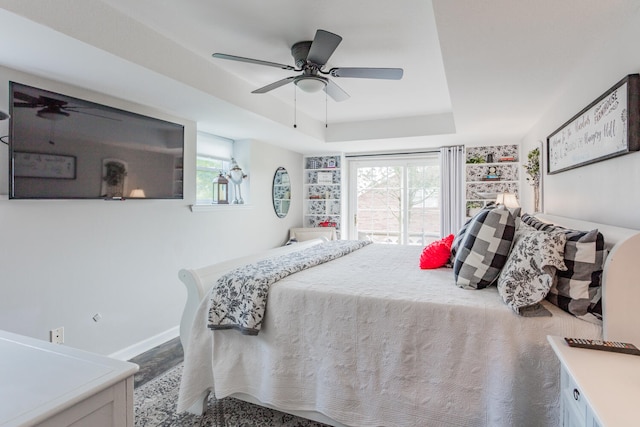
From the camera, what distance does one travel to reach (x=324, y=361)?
1.80 m

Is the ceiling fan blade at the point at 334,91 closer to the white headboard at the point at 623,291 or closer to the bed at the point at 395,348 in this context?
the bed at the point at 395,348

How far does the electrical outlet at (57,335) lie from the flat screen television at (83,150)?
0.93 metres

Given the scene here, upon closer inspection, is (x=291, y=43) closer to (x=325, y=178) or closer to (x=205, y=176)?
(x=205, y=176)

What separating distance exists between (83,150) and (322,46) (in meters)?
1.86

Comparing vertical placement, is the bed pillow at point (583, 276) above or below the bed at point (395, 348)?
above

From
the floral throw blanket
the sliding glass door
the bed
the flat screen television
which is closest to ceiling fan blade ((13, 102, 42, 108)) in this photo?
the flat screen television

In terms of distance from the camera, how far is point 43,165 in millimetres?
2248

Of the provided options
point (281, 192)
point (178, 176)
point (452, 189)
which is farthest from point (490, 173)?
point (178, 176)

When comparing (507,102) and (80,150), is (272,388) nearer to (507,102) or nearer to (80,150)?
(80,150)

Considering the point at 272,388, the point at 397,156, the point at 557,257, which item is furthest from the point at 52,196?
the point at 397,156

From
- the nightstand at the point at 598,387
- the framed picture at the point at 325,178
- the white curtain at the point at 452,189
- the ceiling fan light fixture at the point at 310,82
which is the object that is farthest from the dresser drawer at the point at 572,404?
the framed picture at the point at 325,178

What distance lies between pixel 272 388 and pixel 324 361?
0.34m

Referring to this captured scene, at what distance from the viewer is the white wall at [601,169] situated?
158 cm

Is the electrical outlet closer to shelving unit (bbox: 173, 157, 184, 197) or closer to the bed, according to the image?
the bed
